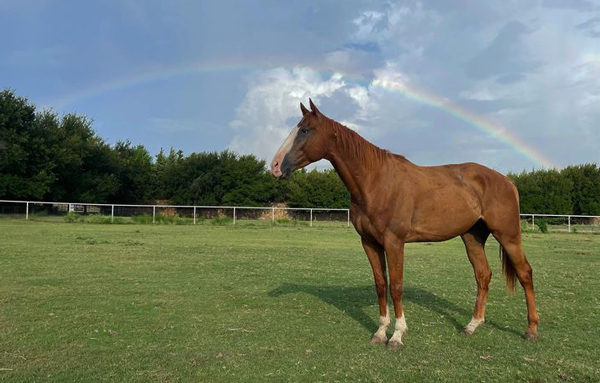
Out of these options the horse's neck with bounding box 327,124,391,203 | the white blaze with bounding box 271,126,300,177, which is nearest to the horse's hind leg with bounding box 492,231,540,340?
the horse's neck with bounding box 327,124,391,203

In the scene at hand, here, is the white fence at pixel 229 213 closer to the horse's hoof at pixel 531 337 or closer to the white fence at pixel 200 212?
the white fence at pixel 200 212

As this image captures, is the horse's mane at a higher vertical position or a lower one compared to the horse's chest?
higher

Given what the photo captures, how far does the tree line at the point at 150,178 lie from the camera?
38.5 metres

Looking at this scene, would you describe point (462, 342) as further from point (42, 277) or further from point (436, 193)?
point (42, 277)

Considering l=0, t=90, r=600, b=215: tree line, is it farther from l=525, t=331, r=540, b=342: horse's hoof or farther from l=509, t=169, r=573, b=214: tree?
l=525, t=331, r=540, b=342: horse's hoof

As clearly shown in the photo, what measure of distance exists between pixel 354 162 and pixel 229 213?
128 feet

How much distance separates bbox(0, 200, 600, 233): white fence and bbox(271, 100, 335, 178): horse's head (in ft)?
94.2

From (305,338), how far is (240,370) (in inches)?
48.4

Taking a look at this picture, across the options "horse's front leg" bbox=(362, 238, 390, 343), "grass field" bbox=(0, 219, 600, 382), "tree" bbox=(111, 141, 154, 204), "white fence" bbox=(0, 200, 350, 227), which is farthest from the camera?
"tree" bbox=(111, 141, 154, 204)

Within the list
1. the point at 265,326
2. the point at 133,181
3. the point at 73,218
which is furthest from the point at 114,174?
the point at 265,326

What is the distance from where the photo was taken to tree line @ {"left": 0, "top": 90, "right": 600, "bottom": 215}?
38531 mm

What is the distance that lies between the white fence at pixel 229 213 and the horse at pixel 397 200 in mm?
28210

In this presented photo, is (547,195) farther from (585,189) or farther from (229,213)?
(229,213)

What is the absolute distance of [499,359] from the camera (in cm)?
448
